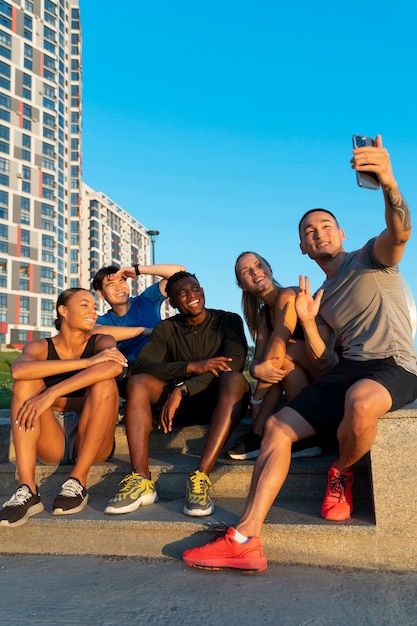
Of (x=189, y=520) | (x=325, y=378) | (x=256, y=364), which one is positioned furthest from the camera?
(x=256, y=364)

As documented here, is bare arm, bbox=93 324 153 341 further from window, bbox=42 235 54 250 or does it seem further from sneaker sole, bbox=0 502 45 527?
window, bbox=42 235 54 250

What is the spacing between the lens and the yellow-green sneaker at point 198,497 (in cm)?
292

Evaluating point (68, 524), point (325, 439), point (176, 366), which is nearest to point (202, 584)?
point (68, 524)

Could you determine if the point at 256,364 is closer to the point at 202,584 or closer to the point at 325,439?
the point at 325,439

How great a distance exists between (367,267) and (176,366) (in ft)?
4.99

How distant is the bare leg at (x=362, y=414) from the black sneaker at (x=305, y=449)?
25.6 inches

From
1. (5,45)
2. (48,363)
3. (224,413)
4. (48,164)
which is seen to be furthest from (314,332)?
(48,164)

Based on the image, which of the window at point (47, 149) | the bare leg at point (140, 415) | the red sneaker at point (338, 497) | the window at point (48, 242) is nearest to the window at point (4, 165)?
the window at point (47, 149)

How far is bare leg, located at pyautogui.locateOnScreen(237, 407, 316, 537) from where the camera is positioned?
2.66 meters

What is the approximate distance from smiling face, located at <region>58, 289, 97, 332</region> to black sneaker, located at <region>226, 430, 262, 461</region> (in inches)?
54.2

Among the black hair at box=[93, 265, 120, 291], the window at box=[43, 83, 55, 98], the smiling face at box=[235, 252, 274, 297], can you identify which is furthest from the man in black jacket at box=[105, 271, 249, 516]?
the window at box=[43, 83, 55, 98]

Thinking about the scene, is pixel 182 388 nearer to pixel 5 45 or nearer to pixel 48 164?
pixel 5 45

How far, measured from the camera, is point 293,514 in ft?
9.57

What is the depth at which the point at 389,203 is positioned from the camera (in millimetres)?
2715
